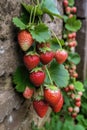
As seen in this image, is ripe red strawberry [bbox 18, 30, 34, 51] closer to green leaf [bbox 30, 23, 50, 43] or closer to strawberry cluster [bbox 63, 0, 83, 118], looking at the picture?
green leaf [bbox 30, 23, 50, 43]

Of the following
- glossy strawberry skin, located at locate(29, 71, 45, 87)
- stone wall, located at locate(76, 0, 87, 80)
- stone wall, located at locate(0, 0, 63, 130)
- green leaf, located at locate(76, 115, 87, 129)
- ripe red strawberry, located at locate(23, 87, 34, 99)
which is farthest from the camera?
stone wall, located at locate(76, 0, 87, 80)

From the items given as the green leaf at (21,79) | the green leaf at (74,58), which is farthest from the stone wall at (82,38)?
the green leaf at (21,79)

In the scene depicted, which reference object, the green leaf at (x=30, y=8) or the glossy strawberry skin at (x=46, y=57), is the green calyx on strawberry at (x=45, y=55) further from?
the green leaf at (x=30, y=8)

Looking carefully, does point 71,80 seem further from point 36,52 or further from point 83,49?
point 36,52

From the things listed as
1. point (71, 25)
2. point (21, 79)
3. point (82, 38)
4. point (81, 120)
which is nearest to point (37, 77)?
point (21, 79)

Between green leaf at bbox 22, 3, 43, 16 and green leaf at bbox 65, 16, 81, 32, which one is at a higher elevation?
green leaf at bbox 22, 3, 43, 16

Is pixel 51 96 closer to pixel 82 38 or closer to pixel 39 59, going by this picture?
pixel 39 59

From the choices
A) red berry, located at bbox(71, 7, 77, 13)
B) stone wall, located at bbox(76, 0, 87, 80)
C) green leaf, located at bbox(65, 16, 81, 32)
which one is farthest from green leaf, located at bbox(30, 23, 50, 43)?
stone wall, located at bbox(76, 0, 87, 80)
